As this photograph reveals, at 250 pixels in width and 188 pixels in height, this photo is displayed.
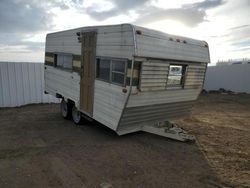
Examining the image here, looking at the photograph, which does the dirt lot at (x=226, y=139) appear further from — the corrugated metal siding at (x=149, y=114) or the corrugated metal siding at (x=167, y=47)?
→ the corrugated metal siding at (x=167, y=47)

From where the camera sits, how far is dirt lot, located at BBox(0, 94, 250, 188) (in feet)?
14.6

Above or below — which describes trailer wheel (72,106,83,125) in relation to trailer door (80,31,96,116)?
below

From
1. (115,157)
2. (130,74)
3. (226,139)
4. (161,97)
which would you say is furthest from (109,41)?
(226,139)

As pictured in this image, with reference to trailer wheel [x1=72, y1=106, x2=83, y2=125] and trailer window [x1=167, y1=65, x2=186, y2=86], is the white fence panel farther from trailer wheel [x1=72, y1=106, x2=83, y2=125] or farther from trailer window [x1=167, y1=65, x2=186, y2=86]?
trailer wheel [x1=72, y1=106, x2=83, y2=125]

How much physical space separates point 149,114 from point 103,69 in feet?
5.54

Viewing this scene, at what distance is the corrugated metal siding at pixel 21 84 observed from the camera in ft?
37.2

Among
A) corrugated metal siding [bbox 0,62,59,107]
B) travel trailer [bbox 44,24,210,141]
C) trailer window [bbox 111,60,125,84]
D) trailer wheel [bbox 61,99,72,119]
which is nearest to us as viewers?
travel trailer [bbox 44,24,210,141]

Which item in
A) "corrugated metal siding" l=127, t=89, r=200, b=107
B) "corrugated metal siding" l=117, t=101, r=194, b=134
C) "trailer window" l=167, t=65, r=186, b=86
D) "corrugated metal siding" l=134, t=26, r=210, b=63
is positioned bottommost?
"corrugated metal siding" l=117, t=101, r=194, b=134

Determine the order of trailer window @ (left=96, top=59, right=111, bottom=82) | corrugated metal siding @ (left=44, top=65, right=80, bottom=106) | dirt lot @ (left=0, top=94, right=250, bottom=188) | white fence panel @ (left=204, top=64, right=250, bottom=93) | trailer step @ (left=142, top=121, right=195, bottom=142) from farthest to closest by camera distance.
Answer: white fence panel @ (left=204, top=64, right=250, bottom=93), corrugated metal siding @ (left=44, top=65, right=80, bottom=106), trailer step @ (left=142, top=121, right=195, bottom=142), trailer window @ (left=96, top=59, right=111, bottom=82), dirt lot @ (left=0, top=94, right=250, bottom=188)

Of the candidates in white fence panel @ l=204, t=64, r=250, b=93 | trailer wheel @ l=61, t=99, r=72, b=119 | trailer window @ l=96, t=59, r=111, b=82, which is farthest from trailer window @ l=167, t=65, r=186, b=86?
white fence panel @ l=204, t=64, r=250, b=93

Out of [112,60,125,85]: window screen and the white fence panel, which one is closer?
[112,60,125,85]: window screen

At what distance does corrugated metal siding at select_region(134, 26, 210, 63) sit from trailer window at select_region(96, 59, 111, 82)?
113 centimetres

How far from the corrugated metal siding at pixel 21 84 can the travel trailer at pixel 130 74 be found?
14.9 ft

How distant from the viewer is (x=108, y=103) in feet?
20.4
